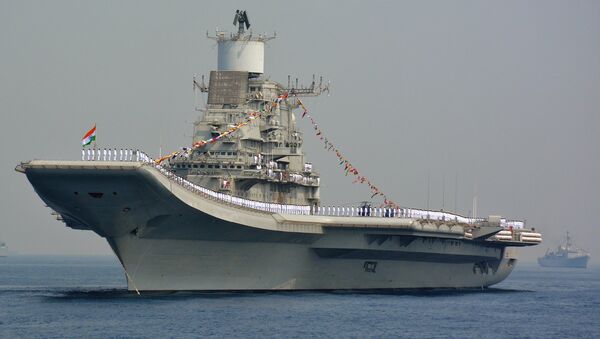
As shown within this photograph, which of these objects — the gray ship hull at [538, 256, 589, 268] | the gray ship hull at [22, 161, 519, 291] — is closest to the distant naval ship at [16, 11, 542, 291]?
the gray ship hull at [22, 161, 519, 291]

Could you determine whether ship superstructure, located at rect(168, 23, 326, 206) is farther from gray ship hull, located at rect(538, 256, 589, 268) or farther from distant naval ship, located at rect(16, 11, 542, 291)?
gray ship hull, located at rect(538, 256, 589, 268)

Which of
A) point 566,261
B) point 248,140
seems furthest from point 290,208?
point 566,261

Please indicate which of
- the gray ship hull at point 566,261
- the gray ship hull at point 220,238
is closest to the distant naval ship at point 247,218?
the gray ship hull at point 220,238

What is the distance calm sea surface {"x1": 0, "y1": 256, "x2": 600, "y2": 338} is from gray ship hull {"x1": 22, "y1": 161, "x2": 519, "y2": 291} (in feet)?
3.27

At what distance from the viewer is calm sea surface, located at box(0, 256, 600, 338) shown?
34.4 metres

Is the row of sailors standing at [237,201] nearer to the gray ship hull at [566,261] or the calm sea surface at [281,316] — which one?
the calm sea surface at [281,316]

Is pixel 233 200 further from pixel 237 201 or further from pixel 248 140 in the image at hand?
pixel 248 140

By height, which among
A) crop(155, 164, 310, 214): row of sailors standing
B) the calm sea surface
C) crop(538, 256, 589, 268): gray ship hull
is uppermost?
crop(155, 164, 310, 214): row of sailors standing

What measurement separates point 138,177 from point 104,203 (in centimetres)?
222

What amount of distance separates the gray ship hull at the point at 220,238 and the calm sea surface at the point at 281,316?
1.00 metres

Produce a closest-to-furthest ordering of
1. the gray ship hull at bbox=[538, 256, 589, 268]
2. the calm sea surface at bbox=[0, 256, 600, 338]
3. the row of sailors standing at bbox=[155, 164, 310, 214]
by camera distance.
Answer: the calm sea surface at bbox=[0, 256, 600, 338], the row of sailors standing at bbox=[155, 164, 310, 214], the gray ship hull at bbox=[538, 256, 589, 268]

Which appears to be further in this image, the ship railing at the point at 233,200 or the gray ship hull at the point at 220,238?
the ship railing at the point at 233,200

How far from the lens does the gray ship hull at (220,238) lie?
130 feet

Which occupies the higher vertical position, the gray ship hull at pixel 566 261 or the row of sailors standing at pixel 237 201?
the row of sailors standing at pixel 237 201
